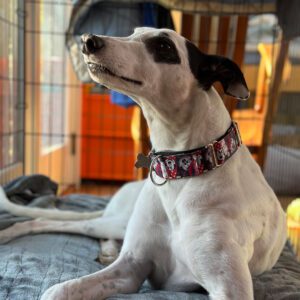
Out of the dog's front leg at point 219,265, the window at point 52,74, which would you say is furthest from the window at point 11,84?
the dog's front leg at point 219,265

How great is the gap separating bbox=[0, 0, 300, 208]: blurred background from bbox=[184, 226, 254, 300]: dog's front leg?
3.87ft

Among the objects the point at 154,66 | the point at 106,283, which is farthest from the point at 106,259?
the point at 154,66

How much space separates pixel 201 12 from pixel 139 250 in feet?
4.80

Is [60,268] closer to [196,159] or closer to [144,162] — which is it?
[144,162]

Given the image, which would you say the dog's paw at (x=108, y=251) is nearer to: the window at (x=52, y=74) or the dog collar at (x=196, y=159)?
the dog collar at (x=196, y=159)

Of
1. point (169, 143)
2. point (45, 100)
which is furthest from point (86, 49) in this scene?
point (45, 100)

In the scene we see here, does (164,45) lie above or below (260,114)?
above

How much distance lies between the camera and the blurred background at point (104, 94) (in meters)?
2.50

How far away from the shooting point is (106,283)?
1261mm

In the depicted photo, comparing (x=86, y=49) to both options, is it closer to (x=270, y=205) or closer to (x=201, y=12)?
(x=270, y=205)

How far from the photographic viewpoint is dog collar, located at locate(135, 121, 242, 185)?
3.97 feet

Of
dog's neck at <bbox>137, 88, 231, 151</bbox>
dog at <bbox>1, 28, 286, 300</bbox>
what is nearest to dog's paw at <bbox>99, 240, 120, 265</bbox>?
dog at <bbox>1, 28, 286, 300</bbox>

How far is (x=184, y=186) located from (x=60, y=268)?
53 cm

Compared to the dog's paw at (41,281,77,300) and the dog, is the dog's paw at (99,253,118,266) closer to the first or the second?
the dog
